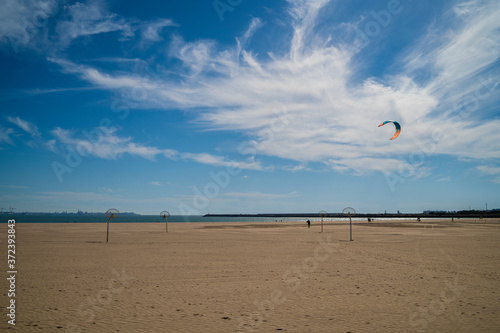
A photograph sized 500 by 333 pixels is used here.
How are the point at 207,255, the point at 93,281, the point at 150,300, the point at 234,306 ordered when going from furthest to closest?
the point at 207,255 → the point at 93,281 → the point at 150,300 → the point at 234,306

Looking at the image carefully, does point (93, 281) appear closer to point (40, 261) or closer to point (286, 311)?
point (40, 261)

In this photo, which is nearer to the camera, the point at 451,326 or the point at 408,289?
the point at 451,326

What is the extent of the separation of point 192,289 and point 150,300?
5.81 feet

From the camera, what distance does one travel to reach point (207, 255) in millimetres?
19781

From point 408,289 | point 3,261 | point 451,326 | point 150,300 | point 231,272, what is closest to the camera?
point 451,326

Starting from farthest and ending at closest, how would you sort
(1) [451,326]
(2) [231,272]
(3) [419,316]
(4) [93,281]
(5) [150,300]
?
(2) [231,272] < (4) [93,281] < (5) [150,300] < (3) [419,316] < (1) [451,326]

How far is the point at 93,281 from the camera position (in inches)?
480

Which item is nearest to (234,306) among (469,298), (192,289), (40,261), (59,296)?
(192,289)

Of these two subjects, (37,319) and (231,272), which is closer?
(37,319)

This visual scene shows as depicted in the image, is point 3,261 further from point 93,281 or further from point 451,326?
point 451,326

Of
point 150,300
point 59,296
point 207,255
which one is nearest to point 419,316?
point 150,300

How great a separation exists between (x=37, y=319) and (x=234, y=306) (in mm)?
5302

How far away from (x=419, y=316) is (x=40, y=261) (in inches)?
735

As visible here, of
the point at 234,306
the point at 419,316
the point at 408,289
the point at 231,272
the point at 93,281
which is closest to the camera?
the point at 419,316
